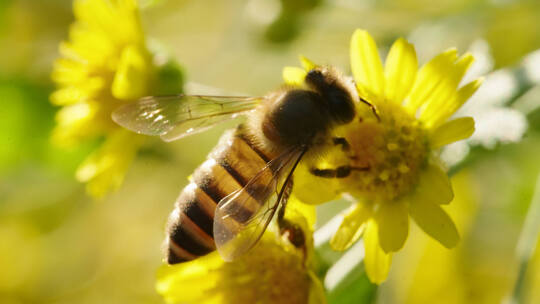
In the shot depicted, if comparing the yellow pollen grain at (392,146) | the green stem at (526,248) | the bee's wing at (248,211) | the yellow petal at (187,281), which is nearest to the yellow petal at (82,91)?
the yellow petal at (187,281)

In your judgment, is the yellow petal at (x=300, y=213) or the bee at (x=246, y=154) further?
the yellow petal at (x=300, y=213)

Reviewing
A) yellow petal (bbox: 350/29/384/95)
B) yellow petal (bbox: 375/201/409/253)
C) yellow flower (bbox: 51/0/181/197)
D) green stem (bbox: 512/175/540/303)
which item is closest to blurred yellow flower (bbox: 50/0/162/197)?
yellow flower (bbox: 51/0/181/197)

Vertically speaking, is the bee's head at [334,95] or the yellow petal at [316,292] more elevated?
the bee's head at [334,95]

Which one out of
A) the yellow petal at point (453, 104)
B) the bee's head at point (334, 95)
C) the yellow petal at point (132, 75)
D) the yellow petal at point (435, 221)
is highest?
the yellow petal at point (132, 75)

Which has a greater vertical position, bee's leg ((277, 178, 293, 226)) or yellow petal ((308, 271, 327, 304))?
bee's leg ((277, 178, 293, 226))

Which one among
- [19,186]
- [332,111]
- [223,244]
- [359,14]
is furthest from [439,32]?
[19,186]

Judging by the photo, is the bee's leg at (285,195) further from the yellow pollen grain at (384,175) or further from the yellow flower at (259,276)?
the yellow pollen grain at (384,175)

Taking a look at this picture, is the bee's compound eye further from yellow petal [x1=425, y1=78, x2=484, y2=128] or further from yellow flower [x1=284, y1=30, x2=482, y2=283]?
yellow petal [x1=425, y1=78, x2=484, y2=128]
